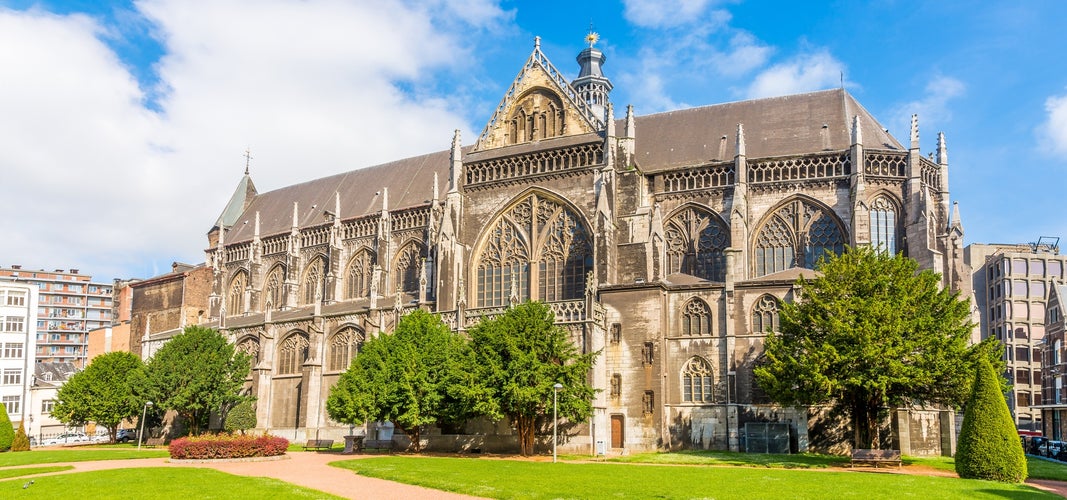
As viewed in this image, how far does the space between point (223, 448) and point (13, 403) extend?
182 ft

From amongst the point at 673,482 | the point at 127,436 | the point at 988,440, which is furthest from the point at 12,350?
the point at 988,440

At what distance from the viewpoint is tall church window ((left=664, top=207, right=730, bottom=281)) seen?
164 feet

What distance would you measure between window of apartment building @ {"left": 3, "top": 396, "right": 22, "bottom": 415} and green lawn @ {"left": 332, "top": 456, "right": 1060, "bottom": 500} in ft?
197

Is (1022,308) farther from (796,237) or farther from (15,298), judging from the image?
(15,298)

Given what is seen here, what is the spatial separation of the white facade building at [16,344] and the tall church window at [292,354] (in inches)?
1242

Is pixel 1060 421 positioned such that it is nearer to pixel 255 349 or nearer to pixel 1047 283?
pixel 1047 283

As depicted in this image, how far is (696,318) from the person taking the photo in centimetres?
4569

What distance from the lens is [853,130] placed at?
47656 mm

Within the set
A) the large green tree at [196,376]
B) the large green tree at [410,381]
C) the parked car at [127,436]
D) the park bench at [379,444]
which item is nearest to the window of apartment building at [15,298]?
the parked car at [127,436]

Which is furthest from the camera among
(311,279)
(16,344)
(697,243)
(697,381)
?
(16,344)

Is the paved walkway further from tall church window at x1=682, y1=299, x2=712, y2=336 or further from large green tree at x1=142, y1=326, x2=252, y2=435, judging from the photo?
large green tree at x1=142, y1=326, x2=252, y2=435

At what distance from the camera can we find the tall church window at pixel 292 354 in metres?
60.8

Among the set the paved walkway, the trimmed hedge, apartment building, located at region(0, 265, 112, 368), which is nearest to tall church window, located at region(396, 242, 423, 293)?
the paved walkway

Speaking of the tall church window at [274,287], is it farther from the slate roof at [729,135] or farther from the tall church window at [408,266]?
the tall church window at [408,266]
